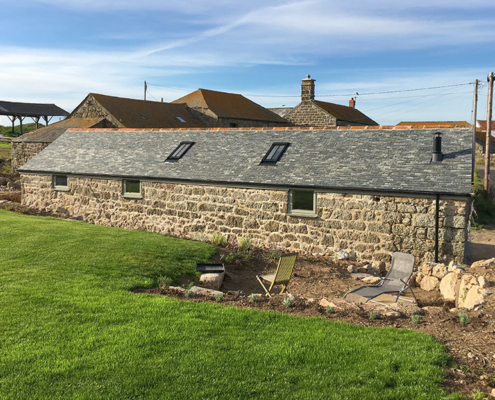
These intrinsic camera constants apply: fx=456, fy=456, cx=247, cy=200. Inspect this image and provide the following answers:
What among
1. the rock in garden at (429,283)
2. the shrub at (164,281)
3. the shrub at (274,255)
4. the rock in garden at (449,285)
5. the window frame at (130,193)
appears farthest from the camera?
the window frame at (130,193)

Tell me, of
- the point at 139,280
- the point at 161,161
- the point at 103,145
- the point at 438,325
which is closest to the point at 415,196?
the point at 438,325

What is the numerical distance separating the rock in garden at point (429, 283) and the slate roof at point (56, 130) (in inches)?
1043

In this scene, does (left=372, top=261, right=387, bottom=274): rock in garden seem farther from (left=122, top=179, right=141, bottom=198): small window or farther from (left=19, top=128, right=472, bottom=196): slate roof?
(left=122, top=179, right=141, bottom=198): small window

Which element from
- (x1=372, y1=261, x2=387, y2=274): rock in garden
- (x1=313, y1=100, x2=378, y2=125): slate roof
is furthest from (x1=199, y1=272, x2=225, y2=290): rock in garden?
(x1=313, y1=100, x2=378, y2=125): slate roof

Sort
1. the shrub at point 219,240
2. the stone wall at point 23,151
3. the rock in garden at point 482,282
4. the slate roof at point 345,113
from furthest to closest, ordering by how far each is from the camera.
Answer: the slate roof at point 345,113 → the stone wall at point 23,151 → the shrub at point 219,240 → the rock in garden at point 482,282

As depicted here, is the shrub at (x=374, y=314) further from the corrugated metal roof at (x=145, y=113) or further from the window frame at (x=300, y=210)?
the corrugated metal roof at (x=145, y=113)

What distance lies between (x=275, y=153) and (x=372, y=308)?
30.9 feet

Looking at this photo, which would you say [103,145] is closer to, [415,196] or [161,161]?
[161,161]

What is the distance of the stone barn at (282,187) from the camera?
12.9m

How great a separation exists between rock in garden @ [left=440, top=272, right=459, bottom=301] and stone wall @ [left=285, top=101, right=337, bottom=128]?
3009cm

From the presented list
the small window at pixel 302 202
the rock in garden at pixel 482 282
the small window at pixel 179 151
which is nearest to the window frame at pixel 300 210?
the small window at pixel 302 202

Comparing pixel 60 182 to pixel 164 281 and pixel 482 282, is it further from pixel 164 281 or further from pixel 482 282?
pixel 482 282

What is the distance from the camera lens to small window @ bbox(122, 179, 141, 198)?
18.2 metres

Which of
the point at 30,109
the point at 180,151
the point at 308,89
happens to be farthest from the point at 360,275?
the point at 30,109
